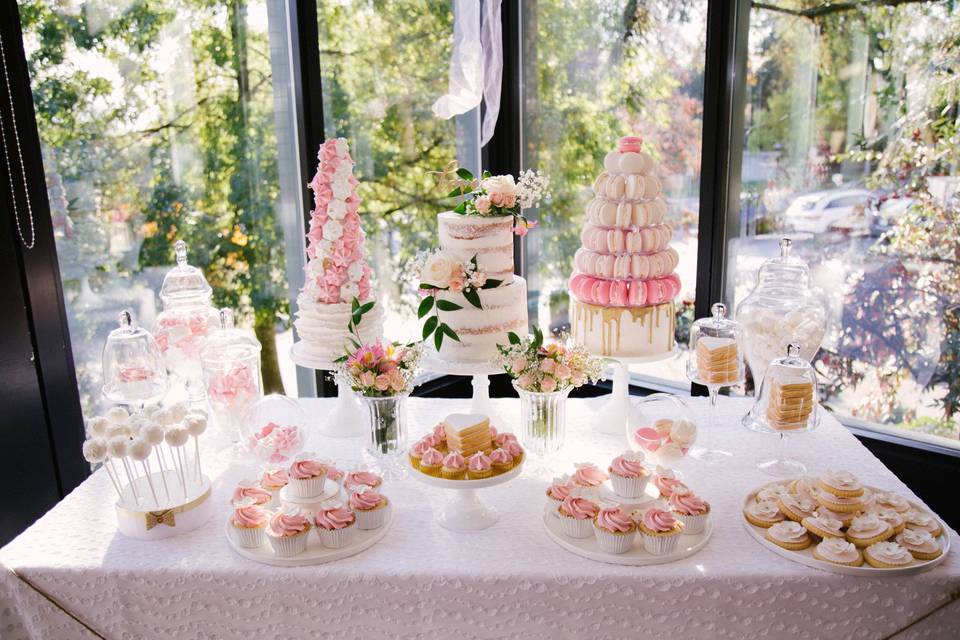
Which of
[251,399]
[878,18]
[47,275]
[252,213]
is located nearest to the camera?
[251,399]

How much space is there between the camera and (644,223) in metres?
2.39

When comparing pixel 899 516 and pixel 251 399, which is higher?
pixel 251 399

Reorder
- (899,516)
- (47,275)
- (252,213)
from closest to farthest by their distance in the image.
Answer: (899,516) < (47,275) < (252,213)

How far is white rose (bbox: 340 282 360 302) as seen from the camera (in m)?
2.42

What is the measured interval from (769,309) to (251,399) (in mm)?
1609

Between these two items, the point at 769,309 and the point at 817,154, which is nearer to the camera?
the point at 769,309

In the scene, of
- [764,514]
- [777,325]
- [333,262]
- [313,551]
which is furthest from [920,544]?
[333,262]

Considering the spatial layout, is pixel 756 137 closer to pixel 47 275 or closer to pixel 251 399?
pixel 251 399

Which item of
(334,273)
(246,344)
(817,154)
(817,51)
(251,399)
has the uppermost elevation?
(817,51)

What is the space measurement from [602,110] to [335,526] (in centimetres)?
268

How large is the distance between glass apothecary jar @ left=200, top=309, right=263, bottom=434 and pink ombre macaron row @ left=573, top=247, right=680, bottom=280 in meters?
1.06

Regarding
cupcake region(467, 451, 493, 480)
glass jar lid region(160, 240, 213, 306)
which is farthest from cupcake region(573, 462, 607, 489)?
glass jar lid region(160, 240, 213, 306)

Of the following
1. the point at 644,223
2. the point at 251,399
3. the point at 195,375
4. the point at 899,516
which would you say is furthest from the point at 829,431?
the point at 195,375

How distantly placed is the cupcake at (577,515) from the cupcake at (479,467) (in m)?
0.20
